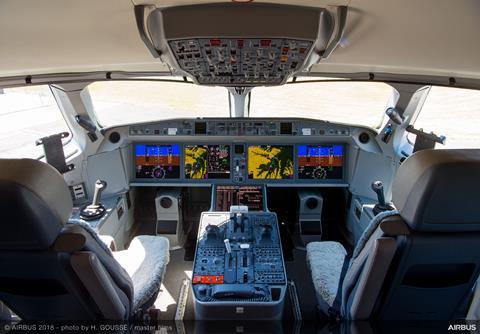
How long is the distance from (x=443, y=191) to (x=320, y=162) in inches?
102

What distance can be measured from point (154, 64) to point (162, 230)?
1.93 meters

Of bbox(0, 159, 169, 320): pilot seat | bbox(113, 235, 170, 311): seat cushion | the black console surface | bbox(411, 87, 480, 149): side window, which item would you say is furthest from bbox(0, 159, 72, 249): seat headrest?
bbox(411, 87, 480, 149): side window

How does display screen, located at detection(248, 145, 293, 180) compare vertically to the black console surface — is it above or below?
above

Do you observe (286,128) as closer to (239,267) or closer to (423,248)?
(239,267)

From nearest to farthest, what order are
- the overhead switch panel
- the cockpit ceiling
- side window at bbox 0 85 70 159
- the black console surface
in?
1. the cockpit ceiling
2. the overhead switch panel
3. the black console surface
4. side window at bbox 0 85 70 159

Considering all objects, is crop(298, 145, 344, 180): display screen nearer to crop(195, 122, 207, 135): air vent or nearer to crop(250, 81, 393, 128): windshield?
crop(250, 81, 393, 128): windshield

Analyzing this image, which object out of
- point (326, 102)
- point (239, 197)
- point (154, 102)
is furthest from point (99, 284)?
point (326, 102)

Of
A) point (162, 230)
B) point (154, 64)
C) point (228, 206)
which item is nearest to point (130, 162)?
point (162, 230)

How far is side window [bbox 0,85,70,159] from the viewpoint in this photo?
10.4 feet

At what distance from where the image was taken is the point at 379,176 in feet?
11.9

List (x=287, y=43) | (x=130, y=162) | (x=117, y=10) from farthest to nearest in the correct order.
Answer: (x=130, y=162), (x=287, y=43), (x=117, y=10)

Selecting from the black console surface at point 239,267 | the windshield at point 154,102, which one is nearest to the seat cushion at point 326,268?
the black console surface at point 239,267

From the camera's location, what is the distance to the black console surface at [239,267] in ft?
7.31

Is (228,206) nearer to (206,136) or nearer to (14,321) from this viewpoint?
(206,136)
